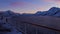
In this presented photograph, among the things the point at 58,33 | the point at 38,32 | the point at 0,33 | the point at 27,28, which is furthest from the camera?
the point at 0,33

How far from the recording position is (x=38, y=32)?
291 centimetres

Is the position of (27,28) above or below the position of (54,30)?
below

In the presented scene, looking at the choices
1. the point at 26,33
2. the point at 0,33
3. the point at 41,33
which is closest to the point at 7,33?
the point at 0,33

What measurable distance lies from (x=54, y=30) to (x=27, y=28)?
165 cm

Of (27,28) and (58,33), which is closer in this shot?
(58,33)

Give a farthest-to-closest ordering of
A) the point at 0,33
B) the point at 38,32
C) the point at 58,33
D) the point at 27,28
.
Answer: the point at 0,33 < the point at 27,28 < the point at 38,32 < the point at 58,33

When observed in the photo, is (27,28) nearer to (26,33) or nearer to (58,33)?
(26,33)

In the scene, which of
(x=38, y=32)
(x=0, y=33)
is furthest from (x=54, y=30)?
(x=0, y=33)

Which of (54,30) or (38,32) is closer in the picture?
(54,30)

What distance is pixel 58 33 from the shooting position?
6.19 ft

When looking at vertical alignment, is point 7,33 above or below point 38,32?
below

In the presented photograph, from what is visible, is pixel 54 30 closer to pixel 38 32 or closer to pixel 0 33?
pixel 38 32

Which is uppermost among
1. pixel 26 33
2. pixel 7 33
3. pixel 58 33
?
pixel 58 33

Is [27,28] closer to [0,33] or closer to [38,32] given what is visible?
[38,32]
